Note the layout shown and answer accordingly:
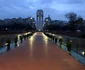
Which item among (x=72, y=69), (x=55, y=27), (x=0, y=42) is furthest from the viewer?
(x=55, y=27)

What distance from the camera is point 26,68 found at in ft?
40.0

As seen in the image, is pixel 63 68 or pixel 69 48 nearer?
pixel 63 68

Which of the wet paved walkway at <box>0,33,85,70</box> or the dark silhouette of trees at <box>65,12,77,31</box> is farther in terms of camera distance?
the dark silhouette of trees at <box>65,12,77,31</box>

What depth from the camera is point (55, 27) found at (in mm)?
180000

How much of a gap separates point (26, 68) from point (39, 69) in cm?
66

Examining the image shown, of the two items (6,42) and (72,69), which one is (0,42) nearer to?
(6,42)

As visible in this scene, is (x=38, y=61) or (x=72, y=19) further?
(x=72, y=19)

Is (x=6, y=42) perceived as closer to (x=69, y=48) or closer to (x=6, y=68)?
(x=69, y=48)

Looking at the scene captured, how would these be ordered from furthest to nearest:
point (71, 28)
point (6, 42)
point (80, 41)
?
point (71, 28) < point (6, 42) < point (80, 41)

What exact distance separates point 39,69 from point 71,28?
130 meters

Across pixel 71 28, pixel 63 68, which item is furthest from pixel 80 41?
pixel 71 28

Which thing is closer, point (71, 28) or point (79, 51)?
point (79, 51)

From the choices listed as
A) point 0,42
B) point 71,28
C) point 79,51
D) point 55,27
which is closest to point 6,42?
point 0,42

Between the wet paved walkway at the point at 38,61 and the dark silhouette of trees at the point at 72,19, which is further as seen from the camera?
the dark silhouette of trees at the point at 72,19
